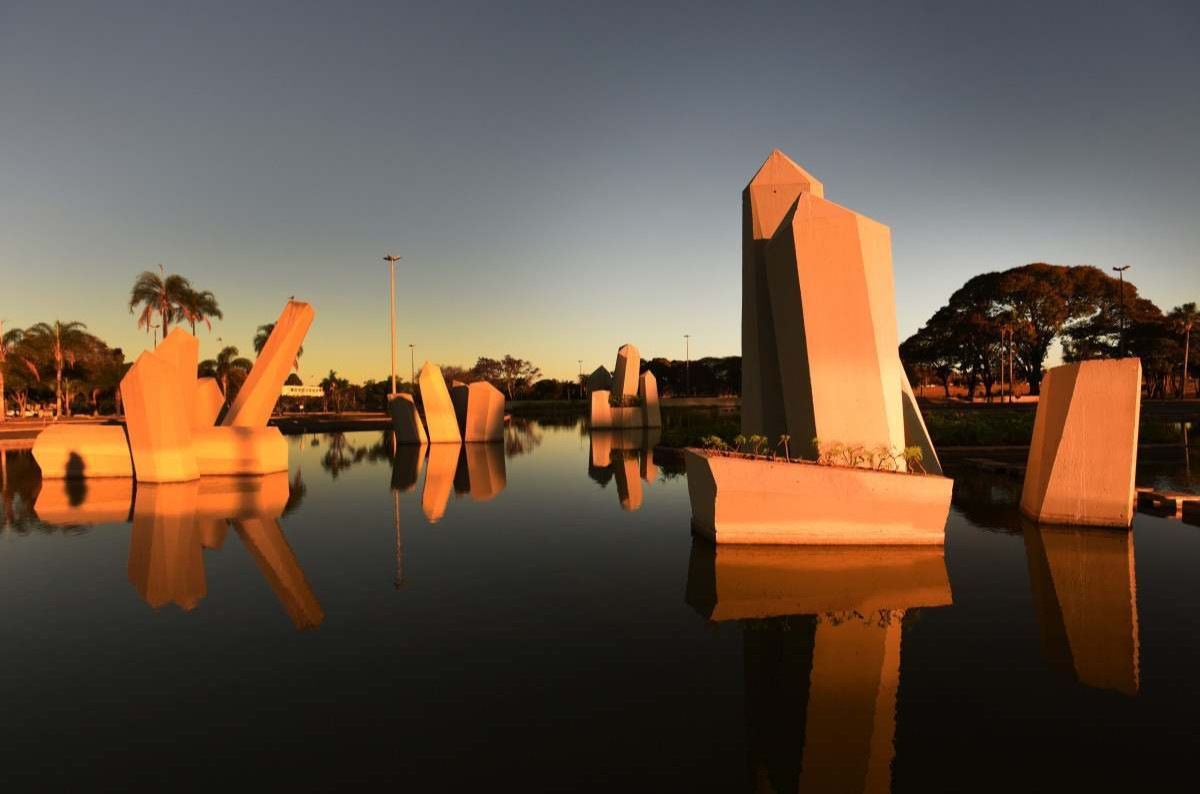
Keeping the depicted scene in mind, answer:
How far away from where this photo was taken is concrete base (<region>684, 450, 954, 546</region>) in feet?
29.8

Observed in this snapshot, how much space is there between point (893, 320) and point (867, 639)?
6.24 metres

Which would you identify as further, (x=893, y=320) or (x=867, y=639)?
(x=893, y=320)

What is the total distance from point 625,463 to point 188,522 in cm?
1271

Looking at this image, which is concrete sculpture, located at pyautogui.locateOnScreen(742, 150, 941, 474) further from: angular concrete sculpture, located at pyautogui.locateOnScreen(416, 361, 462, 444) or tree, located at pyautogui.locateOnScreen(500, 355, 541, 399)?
tree, located at pyautogui.locateOnScreen(500, 355, 541, 399)

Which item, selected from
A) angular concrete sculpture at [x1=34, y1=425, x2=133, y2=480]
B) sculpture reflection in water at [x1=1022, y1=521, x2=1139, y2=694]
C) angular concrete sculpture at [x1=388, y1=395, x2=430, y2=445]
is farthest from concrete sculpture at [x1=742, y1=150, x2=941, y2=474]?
angular concrete sculpture at [x1=388, y1=395, x2=430, y2=445]

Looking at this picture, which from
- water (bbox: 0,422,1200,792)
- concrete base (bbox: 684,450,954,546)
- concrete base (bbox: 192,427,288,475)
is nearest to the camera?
water (bbox: 0,422,1200,792)

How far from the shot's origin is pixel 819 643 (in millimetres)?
6047

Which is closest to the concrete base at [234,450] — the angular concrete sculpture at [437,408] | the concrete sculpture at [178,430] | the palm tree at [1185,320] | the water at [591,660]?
the concrete sculpture at [178,430]

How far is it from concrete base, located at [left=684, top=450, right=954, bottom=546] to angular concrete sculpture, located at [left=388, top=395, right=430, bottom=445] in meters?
21.6

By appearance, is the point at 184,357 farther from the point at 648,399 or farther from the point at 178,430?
the point at 648,399

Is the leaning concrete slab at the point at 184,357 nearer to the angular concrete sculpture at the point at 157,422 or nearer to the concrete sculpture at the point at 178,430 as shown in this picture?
the concrete sculpture at the point at 178,430

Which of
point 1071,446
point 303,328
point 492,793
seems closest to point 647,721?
point 492,793

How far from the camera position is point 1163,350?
4719 cm

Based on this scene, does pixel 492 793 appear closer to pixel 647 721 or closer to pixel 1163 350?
pixel 647 721
